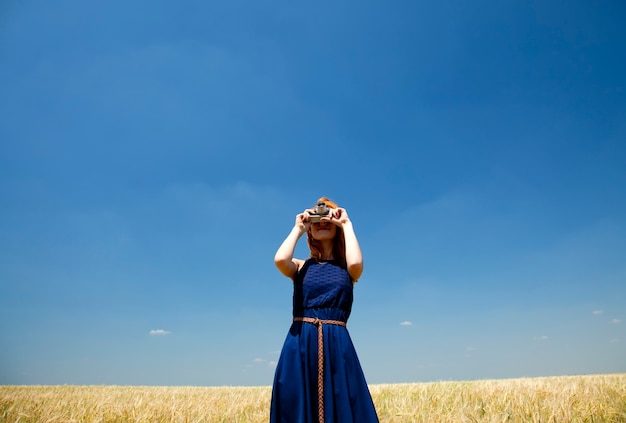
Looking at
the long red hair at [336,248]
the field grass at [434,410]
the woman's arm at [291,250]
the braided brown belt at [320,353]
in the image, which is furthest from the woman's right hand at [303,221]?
the field grass at [434,410]

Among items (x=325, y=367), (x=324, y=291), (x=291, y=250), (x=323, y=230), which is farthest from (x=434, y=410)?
(x=291, y=250)

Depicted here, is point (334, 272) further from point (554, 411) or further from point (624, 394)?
point (624, 394)

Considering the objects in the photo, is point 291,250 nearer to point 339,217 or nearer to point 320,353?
point 339,217

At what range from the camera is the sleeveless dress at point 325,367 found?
3.08m

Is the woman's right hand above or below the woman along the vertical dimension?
above

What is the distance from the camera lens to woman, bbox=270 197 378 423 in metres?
3.10

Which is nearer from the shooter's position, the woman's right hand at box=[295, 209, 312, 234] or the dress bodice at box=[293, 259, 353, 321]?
the dress bodice at box=[293, 259, 353, 321]

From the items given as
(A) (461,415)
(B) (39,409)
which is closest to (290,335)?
(A) (461,415)

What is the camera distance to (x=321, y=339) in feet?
10.5

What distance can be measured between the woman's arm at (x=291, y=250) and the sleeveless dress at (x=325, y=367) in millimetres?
207

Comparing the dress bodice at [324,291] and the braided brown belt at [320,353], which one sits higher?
the dress bodice at [324,291]

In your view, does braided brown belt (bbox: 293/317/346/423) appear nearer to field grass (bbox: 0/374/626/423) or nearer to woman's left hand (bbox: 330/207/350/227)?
woman's left hand (bbox: 330/207/350/227)

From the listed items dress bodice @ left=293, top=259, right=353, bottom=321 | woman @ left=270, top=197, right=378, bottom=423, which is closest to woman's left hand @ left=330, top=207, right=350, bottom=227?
woman @ left=270, top=197, right=378, bottom=423

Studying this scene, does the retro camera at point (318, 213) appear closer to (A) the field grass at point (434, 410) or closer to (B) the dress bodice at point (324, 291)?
(B) the dress bodice at point (324, 291)
